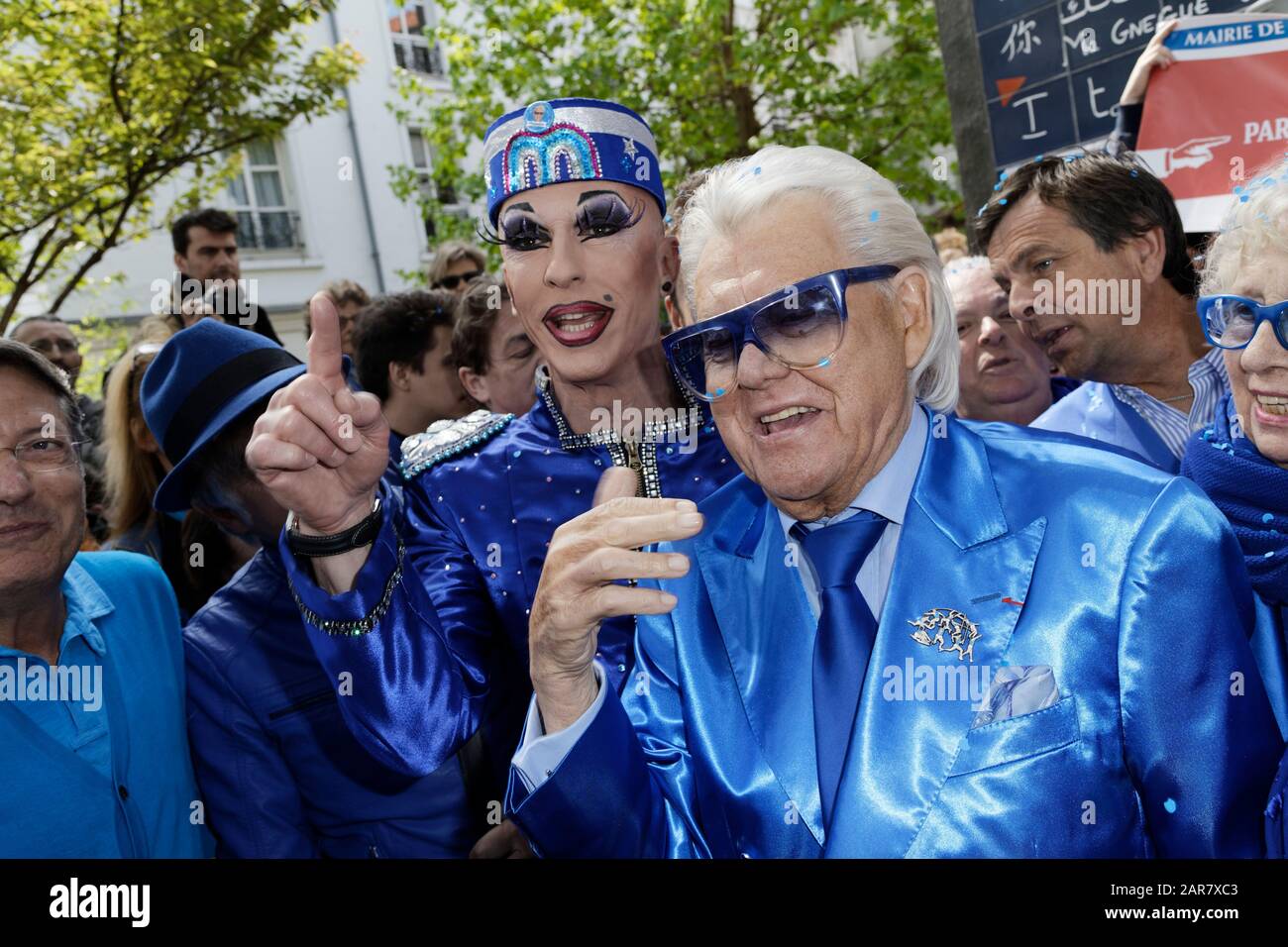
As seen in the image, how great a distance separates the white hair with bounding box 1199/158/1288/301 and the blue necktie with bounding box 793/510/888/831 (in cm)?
77

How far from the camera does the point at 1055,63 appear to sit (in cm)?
483

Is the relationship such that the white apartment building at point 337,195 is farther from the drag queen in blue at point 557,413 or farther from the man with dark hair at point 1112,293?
the drag queen in blue at point 557,413

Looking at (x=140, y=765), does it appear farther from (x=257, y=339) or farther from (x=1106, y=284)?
(x=1106, y=284)

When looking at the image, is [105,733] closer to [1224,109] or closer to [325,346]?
[325,346]

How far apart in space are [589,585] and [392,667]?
48 centimetres

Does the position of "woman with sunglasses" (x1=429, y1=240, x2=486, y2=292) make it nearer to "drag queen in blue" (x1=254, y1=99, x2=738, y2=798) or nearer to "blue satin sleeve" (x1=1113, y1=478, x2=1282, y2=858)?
"drag queen in blue" (x1=254, y1=99, x2=738, y2=798)

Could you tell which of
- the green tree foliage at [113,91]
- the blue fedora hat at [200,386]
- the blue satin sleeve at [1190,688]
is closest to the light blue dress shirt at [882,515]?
the blue satin sleeve at [1190,688]

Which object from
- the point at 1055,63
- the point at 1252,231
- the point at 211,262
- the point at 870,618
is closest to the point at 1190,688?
the point at 870,618

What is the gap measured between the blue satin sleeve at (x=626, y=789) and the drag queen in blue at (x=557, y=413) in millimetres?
370

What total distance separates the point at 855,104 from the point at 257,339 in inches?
A: 352

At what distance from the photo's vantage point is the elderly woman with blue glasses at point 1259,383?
1854mm

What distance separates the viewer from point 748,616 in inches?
73.1

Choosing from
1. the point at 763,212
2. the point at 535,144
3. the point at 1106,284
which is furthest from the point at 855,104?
the point at 763,212
